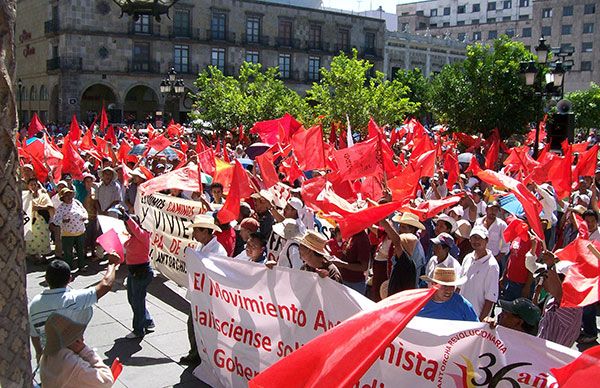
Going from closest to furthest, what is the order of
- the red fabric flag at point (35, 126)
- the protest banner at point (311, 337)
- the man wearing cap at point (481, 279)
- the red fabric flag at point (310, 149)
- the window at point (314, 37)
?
the protest banner at point (311, 337), the man wearing cap at point (481, 279), the red fabric flag at point (310, 149), the red fabric flag at point (35, 126), the window at point (314, 37)

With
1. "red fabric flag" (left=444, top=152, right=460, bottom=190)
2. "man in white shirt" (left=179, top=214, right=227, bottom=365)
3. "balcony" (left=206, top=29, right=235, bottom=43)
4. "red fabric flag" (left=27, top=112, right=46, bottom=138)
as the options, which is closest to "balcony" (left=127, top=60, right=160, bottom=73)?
"balcony" (left=206, top=29, right=235, bottom=43)

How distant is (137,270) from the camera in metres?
7.37

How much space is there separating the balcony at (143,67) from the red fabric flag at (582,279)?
4373 cm

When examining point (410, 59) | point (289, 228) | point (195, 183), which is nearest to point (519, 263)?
point (289, 228)

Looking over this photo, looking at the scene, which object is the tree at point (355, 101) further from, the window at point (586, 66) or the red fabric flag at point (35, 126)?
the window at point (586, 66)

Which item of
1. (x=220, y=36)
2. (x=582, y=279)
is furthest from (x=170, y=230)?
(x=220, y=36)

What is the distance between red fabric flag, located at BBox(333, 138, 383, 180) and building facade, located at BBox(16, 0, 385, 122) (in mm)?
32171

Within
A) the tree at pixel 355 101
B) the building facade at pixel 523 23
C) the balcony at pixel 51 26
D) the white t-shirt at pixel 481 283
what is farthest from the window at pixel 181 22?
the white t-shirt at pixel 481 283

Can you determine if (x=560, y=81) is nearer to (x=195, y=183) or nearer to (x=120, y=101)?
(x=195, y=183)

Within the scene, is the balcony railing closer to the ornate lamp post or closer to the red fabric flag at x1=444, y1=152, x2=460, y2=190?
the red fabric flag at x1=444, y1=152, x2=460, y2=190

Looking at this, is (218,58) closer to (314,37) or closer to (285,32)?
(285,32)

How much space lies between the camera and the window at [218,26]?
4884 centimetres

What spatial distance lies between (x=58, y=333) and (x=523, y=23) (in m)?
85.6

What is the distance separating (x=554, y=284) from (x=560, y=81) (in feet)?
35.9
